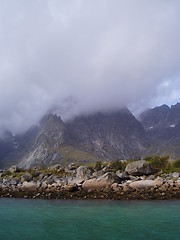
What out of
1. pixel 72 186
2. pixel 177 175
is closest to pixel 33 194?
pixel 72 186

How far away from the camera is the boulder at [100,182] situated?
53656 millimetres

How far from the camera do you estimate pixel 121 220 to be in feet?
99.5

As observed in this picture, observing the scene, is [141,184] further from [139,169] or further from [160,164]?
[160,164]

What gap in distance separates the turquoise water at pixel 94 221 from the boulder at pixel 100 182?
35.6 feet

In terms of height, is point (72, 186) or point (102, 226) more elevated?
point (72, 186)

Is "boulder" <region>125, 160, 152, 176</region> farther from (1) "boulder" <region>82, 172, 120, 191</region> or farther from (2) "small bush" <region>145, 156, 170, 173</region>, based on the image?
(1) "boulder" <region>82, 172, 120, 191</region>

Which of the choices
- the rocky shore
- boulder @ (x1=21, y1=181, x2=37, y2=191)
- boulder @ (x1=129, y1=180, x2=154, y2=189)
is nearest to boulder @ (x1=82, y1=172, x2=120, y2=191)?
the rocky shore

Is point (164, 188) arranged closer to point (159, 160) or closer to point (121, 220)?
point (121, 220)

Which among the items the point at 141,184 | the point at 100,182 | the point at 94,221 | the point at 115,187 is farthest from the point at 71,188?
the point at 94,221

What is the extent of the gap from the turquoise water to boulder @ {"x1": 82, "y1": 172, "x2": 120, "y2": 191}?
10843mm

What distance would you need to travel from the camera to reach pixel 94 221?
3009 cm

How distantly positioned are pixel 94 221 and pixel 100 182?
24.2 meters

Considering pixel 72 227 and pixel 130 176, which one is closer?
pixel 72 227

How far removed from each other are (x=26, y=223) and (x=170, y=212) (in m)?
19.2
